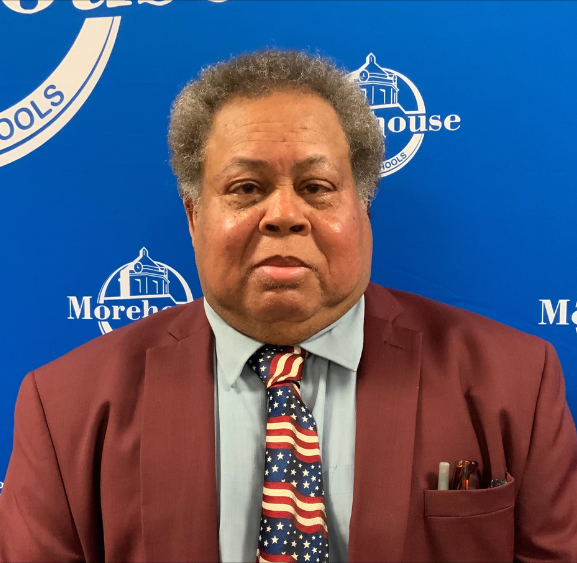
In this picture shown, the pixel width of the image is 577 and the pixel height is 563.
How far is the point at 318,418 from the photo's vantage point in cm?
122

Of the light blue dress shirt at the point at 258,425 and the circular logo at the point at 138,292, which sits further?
the circular logo at the point at 138,292

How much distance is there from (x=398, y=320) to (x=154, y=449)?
60 centimetres

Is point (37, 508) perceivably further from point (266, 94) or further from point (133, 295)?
point (266, 94)

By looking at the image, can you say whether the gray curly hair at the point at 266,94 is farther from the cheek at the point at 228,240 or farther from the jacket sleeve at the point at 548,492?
the jacket sleeve at the point at 548,492

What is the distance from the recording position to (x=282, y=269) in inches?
44.6

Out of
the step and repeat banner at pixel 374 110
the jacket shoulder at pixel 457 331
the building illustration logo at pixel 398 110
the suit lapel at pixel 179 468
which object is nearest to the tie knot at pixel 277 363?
the suit lapel at pixel 179 468

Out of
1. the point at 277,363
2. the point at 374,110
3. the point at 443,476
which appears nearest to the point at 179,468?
the point at 277,363

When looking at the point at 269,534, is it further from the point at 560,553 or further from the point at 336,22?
the point at 336,22

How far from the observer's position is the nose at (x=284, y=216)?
1112 millimetres

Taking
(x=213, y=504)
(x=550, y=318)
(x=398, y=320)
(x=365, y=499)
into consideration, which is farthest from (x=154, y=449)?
(x=550, y=318)

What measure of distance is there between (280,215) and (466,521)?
28.1 inches

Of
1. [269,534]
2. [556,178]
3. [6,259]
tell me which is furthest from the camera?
[6,259]

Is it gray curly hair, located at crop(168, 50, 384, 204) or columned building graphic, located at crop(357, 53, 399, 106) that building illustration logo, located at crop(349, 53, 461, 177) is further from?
gray curly hair, located at crop(168, 50, 384, 204)

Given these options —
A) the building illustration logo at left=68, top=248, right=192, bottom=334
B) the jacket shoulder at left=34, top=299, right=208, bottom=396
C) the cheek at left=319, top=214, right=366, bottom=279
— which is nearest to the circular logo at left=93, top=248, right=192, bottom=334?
the building illustration logo at left=68, top=248, right=192, bottom=334
